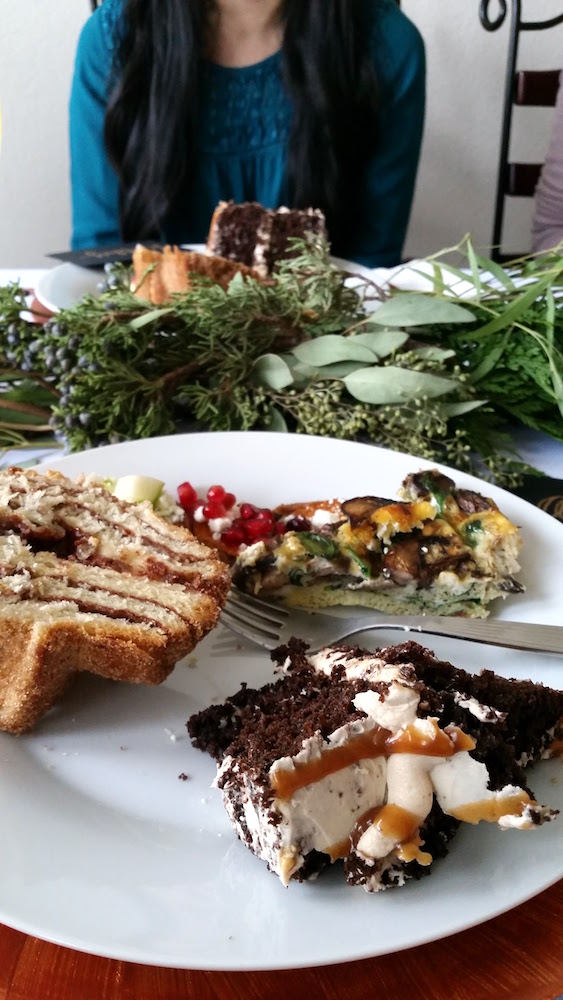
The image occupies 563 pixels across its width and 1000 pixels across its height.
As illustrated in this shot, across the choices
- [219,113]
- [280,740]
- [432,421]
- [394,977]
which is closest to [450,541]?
[432,421]

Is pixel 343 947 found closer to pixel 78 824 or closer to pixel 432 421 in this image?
pixel 78 824

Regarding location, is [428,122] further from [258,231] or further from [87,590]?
[87,590]

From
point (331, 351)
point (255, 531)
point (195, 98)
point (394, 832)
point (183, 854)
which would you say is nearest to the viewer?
point (394, 832)

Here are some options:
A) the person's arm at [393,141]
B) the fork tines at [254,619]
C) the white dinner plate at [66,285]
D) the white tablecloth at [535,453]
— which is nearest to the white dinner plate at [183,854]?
the fork tines at [254,619]

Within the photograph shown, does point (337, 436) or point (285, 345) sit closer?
point (337, 436)

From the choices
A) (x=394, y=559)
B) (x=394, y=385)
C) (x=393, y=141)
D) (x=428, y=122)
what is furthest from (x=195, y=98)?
(x=394, y=559)

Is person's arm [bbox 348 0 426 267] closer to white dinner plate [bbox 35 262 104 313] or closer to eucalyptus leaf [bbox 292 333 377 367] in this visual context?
white dinner plate [bbox 35 262 104 313]

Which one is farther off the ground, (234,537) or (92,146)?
(92,146)
